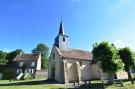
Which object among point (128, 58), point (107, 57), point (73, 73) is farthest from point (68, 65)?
point (128, 58)

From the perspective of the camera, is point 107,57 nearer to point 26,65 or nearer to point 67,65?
point 67,65

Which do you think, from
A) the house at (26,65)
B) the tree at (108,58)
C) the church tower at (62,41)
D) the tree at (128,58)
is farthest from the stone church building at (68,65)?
the house at (26,65)

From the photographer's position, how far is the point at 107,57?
25.2 meters

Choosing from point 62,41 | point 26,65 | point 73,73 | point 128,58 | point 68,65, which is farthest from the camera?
point 26,65

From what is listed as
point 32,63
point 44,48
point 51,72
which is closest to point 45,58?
point 44,48

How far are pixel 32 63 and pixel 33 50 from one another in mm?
31224

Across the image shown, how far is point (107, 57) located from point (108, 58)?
237 millimetres

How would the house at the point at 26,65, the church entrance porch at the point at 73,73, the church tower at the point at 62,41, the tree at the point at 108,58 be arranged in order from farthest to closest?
1. the house at the point at 26,65
2. the church tower at the point at 62,41
3. the church entrance porch at the point at 73,73
4. the tree at the point at 108,58

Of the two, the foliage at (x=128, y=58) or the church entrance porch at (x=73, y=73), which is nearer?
the foliage at (x=128, y=58)

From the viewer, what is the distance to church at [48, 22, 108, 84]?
102 ft

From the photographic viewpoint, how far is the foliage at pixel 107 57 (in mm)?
24531

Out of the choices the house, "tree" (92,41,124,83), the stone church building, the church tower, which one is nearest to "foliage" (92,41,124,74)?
"tree" (92,41,124,83)

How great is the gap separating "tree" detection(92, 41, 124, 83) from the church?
763 cm

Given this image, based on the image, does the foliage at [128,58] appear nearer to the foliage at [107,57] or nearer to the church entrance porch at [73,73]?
the foliage at [107,57]
